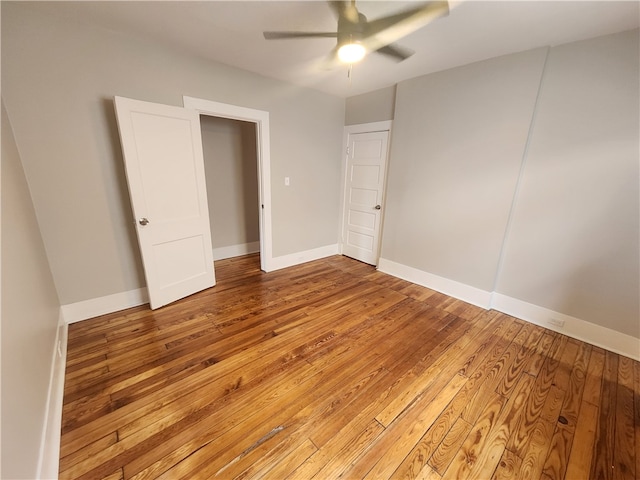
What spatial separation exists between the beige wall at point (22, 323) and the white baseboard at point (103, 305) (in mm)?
326

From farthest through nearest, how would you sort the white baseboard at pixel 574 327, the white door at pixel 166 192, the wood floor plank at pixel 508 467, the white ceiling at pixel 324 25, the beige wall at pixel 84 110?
the white door at pixel 166 192 → the white baseboard at pixel 574 327 → the beige wall at pixel 84 110 → the white ceiling at pixel 324 25 → the wood floor plank at pixel 508 467

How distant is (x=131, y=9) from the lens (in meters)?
1.79

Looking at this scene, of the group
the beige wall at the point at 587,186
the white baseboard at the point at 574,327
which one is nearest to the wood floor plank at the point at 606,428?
the white baseboard at the point at 574,327

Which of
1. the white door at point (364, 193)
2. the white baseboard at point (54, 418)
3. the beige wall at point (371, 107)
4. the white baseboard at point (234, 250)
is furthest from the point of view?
the white baseboard at point (234, 250)

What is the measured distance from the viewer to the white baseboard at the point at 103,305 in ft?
7.48

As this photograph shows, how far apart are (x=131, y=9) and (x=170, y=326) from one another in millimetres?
2486

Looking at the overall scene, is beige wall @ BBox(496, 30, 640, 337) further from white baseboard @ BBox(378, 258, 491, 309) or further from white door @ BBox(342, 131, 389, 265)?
white door @ BBox(342, 131, 389, 265)

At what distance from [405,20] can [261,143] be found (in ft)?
6.69

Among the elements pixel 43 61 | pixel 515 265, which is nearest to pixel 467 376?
pixel 515 265

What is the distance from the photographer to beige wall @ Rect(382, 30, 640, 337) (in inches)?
76.4

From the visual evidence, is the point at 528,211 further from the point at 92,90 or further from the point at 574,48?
the point at 92,90

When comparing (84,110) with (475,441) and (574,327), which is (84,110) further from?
(574,327)

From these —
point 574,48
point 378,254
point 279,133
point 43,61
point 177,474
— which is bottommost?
point 177,474

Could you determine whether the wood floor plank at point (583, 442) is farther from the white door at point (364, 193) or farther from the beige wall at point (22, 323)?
the white door at point (364, 193)
